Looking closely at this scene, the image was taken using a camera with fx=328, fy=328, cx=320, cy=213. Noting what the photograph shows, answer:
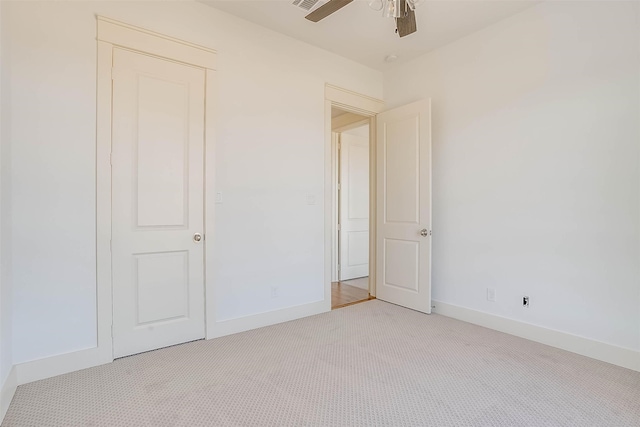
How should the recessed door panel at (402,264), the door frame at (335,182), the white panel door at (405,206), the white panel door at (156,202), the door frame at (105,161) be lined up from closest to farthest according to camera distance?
the door frame at (105,161) < the white panel door at (156,202) < the white panel door at (405,206) < the recessed door panel at (402,264) < the door frame at (335,182)

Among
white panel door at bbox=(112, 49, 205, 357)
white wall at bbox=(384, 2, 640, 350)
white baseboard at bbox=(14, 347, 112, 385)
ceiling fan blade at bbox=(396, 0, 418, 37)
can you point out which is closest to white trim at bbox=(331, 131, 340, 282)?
white wall at bbox=(384, 2, 640, 350)

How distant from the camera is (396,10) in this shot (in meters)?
1.86

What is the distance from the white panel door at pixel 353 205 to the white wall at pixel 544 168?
1.81 metres

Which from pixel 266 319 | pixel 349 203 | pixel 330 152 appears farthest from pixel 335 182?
pixel 266 319

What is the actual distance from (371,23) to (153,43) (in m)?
1.87

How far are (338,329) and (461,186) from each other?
1886 millimetres

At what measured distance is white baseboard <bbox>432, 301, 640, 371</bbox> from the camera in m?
2.35

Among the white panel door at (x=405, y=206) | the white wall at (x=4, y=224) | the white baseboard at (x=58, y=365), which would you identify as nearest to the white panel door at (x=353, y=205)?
the white panel door at (x=405, y=206)

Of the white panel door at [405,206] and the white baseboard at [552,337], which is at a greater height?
the white panel door at [405,206]

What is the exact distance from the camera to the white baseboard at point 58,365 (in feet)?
6.73

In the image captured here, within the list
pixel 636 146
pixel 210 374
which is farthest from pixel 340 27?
pixel 210 374

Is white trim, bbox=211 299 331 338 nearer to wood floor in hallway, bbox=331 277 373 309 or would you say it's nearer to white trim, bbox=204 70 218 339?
white trim, bbox=204 70 218 339

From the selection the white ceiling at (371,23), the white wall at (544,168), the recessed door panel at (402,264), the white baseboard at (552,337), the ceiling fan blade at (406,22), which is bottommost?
the white baseboard at (552,337)

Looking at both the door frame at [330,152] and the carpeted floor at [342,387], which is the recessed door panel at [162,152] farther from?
the door frame at [330,152]
